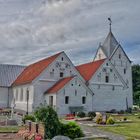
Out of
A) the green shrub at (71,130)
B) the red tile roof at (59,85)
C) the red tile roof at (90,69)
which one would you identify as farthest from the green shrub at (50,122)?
the red tile roof at (90,69)

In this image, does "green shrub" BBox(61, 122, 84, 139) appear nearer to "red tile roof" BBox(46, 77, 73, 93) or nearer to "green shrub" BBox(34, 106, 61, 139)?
"green shrub" BBox(34, 106, 61, 139)

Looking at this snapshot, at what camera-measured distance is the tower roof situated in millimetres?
61731

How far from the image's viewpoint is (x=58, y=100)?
45969mm

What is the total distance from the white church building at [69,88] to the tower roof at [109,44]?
5762mm

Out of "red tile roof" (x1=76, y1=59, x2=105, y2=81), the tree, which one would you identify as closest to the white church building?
"red tile roof" (x1=76, y1=59, x2=105, y2=81)

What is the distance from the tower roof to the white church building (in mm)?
5762

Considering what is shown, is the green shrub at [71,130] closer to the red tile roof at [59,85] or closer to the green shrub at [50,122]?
the green shrub at [50,122]

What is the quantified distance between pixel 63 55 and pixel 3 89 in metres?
14.8

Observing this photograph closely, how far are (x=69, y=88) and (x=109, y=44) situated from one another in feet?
62.5

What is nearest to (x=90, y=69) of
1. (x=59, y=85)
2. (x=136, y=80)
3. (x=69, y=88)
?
(x=59, y=85)

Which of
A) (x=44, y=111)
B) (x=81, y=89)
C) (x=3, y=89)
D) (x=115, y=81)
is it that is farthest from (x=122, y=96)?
(x=44, y=111)

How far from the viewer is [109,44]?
6244 centimetres

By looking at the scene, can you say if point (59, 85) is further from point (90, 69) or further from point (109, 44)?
point (109, 44)

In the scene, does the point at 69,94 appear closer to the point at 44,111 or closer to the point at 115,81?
the point at 115,81
